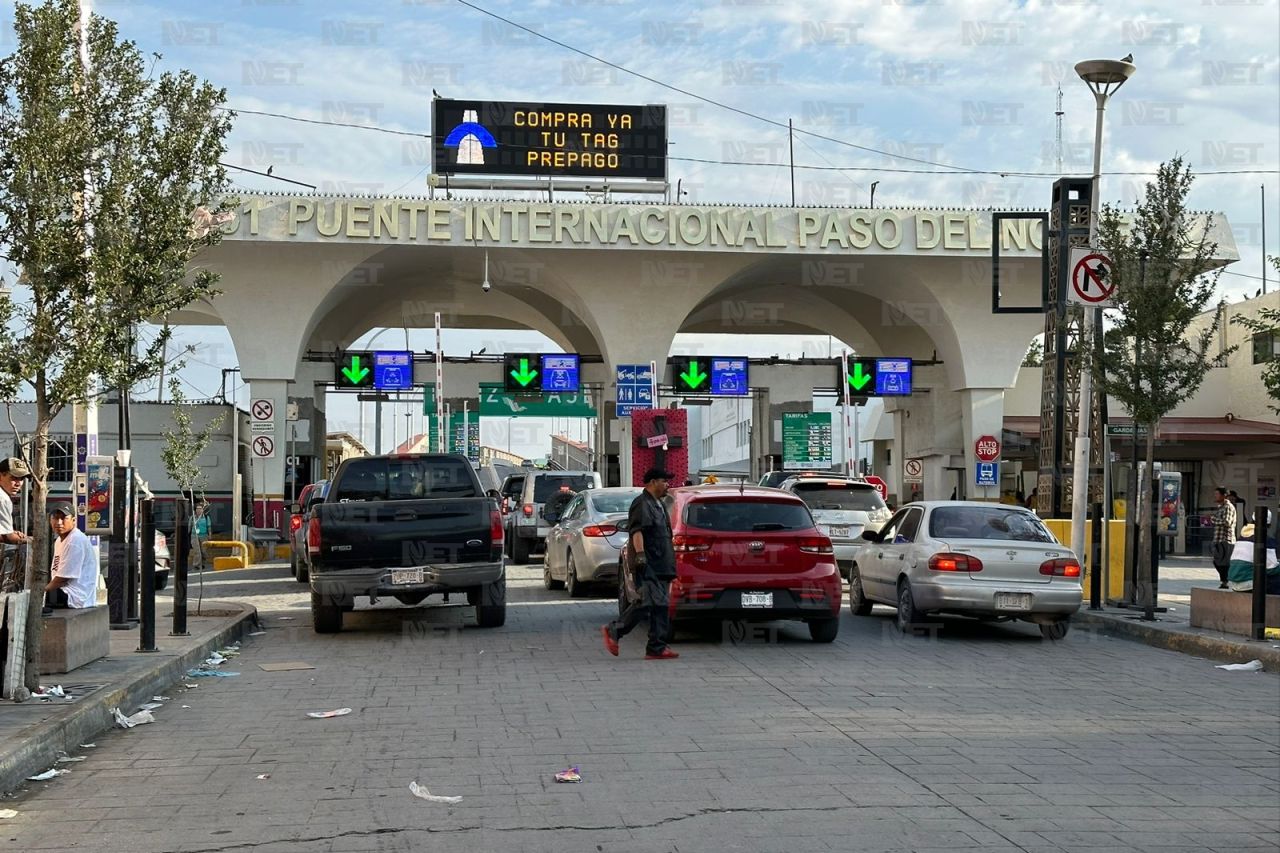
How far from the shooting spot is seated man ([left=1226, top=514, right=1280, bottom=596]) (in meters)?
14.8

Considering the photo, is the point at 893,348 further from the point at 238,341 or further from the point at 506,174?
the point at 238,341

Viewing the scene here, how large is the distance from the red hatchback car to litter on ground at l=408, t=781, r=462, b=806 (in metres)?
6.75

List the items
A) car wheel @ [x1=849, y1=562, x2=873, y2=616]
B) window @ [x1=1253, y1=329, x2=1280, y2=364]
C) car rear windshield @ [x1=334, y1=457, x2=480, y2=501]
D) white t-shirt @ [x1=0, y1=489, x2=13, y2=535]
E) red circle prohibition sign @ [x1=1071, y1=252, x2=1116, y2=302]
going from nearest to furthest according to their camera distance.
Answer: white t-shirt @ [x1=0, y1=489, x2=13, y2=535] → window @ [x1=1253, y1=329, x2=1280, y2=364] → car rear windshield @ [x1=334, y1=457, x2=480, y2=501] → car wheel @ [x1=849, y1=562, x2=873, y2=616] → red circle prohibition sign @ [x1=1071, y1=252, x2=1116, y2=302]

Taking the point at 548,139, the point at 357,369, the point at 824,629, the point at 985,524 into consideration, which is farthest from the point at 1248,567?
the point at 357,369

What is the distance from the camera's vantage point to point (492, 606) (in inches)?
633

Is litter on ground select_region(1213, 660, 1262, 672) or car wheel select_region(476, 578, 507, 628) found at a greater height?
car wheel select_region(476, 578, 507, 628)

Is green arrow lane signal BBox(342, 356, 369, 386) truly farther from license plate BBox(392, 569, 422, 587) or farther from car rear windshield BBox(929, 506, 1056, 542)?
car rear windshield BBox(929, 506, 1056, 542)

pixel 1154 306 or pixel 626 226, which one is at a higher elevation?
pixel 626 226

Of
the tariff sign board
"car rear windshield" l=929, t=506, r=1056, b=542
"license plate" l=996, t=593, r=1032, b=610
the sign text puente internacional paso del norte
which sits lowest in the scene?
"license plate" l=996, t=593, r=1032, b=610

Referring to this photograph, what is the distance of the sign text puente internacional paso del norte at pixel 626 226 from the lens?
33.1 metres

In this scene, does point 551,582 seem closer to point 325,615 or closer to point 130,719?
point 325,615

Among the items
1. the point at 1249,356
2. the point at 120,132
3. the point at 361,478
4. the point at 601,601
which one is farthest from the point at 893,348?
the point at 120,132

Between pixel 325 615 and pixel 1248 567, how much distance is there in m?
10.2

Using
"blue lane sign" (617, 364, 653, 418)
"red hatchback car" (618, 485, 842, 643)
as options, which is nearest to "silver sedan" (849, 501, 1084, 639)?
"red hatchback car" (618, 485, 842, 643)
